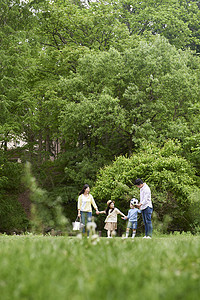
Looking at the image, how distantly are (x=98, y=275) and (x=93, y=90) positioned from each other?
2570 cm

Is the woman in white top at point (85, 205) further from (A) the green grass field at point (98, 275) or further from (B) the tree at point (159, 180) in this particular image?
(A) the green grass field at point (98, 275)

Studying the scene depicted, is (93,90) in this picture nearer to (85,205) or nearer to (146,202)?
(85,205)

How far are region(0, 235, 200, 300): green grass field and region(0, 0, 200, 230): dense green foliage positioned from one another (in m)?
17.8

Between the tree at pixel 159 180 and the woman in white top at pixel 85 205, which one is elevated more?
the tree at pixel 159 180

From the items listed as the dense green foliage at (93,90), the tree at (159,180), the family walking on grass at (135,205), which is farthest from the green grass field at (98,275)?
Answer: the dense green foliage at (93,90)

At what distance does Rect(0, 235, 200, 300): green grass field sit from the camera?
2.38 m

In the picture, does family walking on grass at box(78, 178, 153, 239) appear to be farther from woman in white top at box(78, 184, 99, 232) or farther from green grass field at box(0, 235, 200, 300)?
green grass field at box(0, 235, 200, 300)

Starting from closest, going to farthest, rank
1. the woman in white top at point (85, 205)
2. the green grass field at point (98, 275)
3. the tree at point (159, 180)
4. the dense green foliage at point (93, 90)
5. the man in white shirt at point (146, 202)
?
the green grass field at point (98, 275) → the man in white shirt at point (146, 202) → the woman in white top at point (85, 205) → the tree at point (159, 180) → the dense green foliage at point (93, 90)

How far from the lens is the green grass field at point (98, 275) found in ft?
7.81

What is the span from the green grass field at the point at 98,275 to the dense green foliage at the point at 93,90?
17.8 m

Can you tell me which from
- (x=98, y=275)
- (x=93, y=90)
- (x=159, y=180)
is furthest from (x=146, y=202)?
(x=93, y=90)

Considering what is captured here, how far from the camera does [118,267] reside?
10.6 ft

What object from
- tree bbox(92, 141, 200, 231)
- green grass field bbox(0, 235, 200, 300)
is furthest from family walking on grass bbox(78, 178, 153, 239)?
green grass field bbox(0, 235, 200, 300)

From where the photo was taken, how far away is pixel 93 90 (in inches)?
1105
